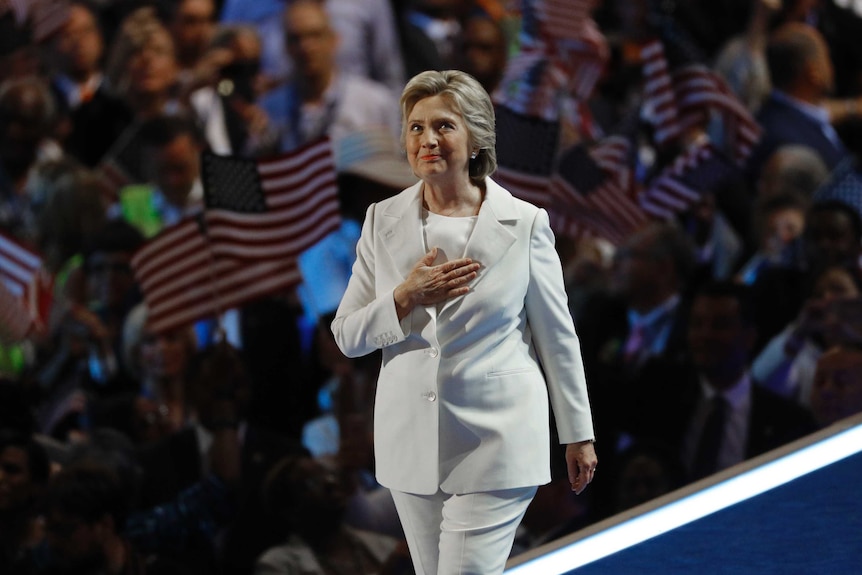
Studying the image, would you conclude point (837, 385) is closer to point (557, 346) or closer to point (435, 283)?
point (557, 346)

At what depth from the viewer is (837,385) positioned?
20.7 feet

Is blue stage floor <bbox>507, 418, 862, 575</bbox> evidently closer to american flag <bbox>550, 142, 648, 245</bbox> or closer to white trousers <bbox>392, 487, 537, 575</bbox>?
white trousers <bbox>392, 487, 537, 575</bbox>

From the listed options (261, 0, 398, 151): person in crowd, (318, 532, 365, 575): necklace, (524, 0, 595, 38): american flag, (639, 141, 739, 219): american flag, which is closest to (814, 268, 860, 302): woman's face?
(639, 141, 739, 219): american flag

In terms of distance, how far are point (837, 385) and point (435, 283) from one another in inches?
163

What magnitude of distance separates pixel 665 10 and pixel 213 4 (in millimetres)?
2347

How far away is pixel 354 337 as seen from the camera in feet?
9.27

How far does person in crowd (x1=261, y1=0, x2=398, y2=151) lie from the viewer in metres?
6.19

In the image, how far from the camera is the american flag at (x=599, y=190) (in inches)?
255

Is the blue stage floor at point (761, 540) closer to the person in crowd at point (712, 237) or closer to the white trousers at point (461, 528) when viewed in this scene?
the white trousers at point (461, 528)

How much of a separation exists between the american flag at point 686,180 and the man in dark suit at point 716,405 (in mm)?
575

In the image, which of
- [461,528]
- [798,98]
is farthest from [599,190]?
[461,528]

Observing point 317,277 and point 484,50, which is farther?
point 484,50

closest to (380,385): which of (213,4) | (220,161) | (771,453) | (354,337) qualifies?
(354,337)

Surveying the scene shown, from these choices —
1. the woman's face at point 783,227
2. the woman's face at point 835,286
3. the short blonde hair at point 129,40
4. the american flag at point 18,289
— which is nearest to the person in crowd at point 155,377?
the american flag at point 18,289
